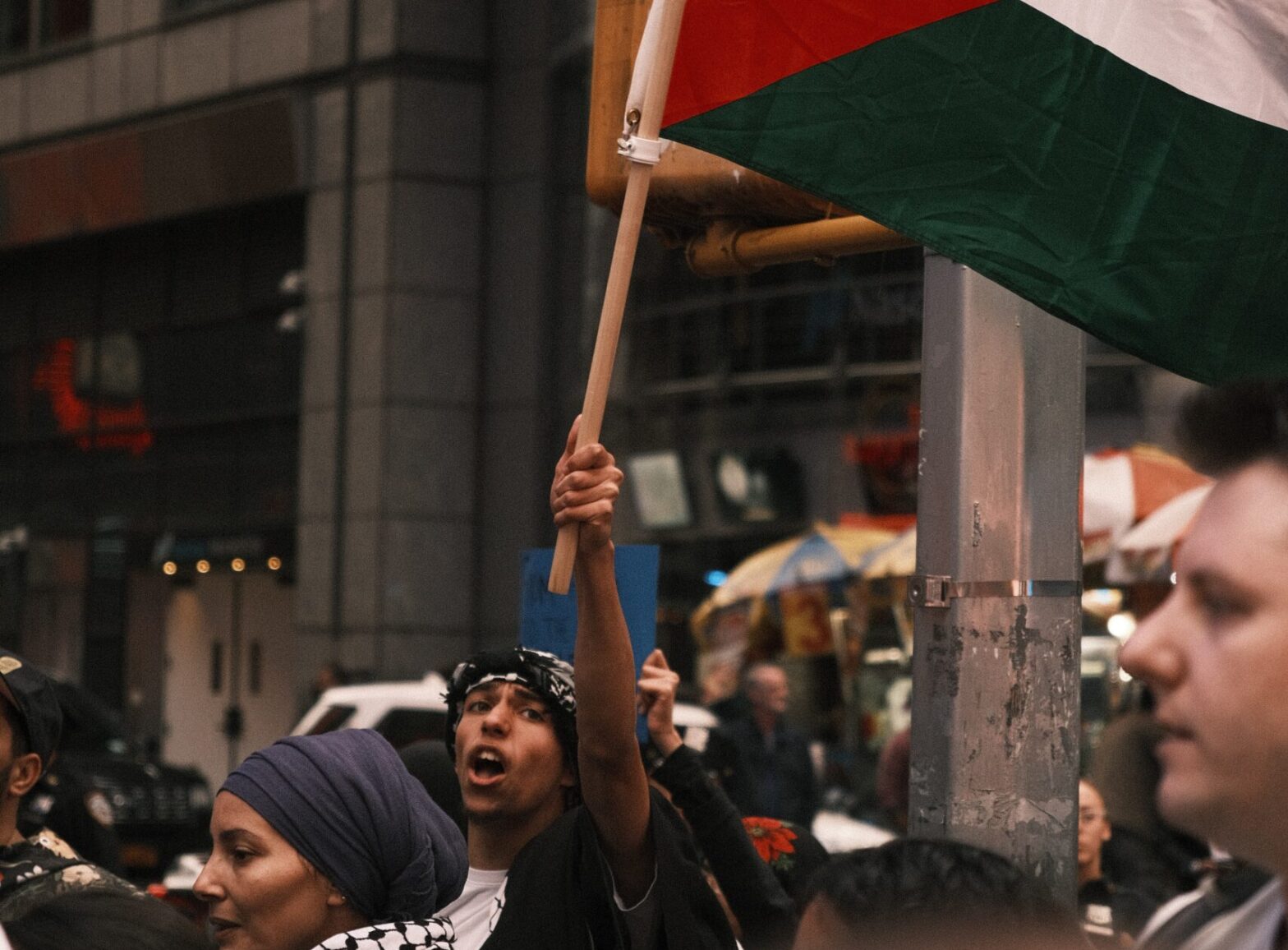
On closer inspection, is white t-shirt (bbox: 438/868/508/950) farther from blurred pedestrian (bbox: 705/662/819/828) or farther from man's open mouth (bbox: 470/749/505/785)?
blurred pedestrian (bbox: 705/662/819/828)

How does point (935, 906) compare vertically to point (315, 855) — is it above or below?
above

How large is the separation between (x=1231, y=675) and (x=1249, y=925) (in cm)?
29

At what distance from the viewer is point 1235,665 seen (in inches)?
66.5

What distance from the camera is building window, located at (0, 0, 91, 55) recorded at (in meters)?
25.8

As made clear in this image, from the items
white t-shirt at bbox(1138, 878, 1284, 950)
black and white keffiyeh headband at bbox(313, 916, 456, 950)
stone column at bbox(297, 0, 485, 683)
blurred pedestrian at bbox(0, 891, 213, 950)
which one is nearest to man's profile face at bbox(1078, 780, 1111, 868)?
black and white keffiyeh headband at bbox(313, 916, 456, 950)

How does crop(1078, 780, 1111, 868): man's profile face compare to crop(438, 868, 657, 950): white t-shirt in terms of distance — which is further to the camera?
crop(1078, 780, 1111, 868): man's profile face

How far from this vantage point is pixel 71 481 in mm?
26438

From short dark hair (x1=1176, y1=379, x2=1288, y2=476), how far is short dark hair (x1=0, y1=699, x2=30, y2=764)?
3328 mm

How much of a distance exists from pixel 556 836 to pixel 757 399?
56.9ft

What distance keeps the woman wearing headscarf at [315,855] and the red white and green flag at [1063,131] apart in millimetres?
1409

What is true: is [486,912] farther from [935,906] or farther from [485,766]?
[935,906]

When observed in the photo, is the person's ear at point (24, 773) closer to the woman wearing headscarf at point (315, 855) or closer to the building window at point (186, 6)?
the woman wearing headscarf at point (315, 855)

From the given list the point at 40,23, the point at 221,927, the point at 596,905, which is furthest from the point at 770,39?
the point at 40,23

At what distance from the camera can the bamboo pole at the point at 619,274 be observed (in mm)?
3227
